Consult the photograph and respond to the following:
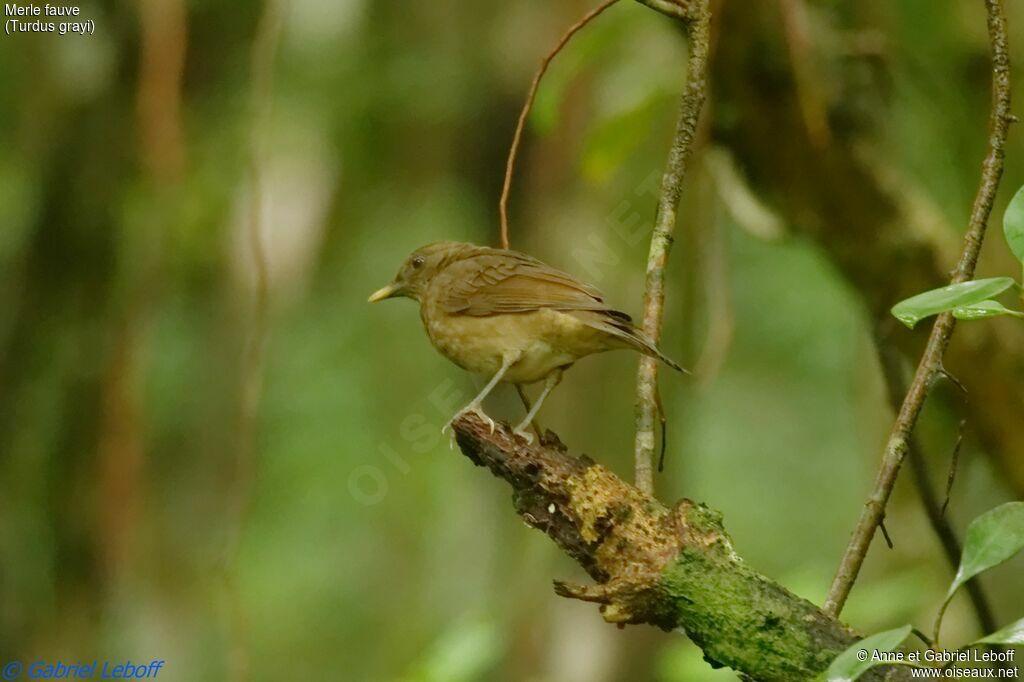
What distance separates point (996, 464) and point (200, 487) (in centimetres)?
385

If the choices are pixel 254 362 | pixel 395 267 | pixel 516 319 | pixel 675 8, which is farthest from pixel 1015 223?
pixel 395 267

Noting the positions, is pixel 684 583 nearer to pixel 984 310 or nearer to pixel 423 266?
pixel 984 310

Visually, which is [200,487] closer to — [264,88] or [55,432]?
[55,432]

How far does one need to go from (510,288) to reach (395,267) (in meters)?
3.86

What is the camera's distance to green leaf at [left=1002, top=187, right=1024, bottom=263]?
5.75 ft

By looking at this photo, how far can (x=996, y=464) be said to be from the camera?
360 cm

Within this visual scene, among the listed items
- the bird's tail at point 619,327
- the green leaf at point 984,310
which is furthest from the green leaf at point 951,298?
the bird's tail at point 619,327

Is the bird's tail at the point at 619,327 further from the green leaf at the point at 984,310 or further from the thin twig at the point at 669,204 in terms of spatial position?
the green leaf at the point at 984,310

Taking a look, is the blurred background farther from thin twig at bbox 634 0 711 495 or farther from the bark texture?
thin twig at bbox 634 0 711 495

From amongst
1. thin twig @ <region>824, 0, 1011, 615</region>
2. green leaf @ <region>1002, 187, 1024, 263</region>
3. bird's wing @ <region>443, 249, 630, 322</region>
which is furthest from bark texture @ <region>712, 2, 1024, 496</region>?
green leaf @ <region>1002, 187, 1024, 263</region>

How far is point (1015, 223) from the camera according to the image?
177cm

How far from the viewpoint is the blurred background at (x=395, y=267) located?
381cm

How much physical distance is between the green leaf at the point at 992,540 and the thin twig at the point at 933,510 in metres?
0.48

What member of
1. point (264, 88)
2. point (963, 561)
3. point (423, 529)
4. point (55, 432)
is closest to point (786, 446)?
point (423, 529)
